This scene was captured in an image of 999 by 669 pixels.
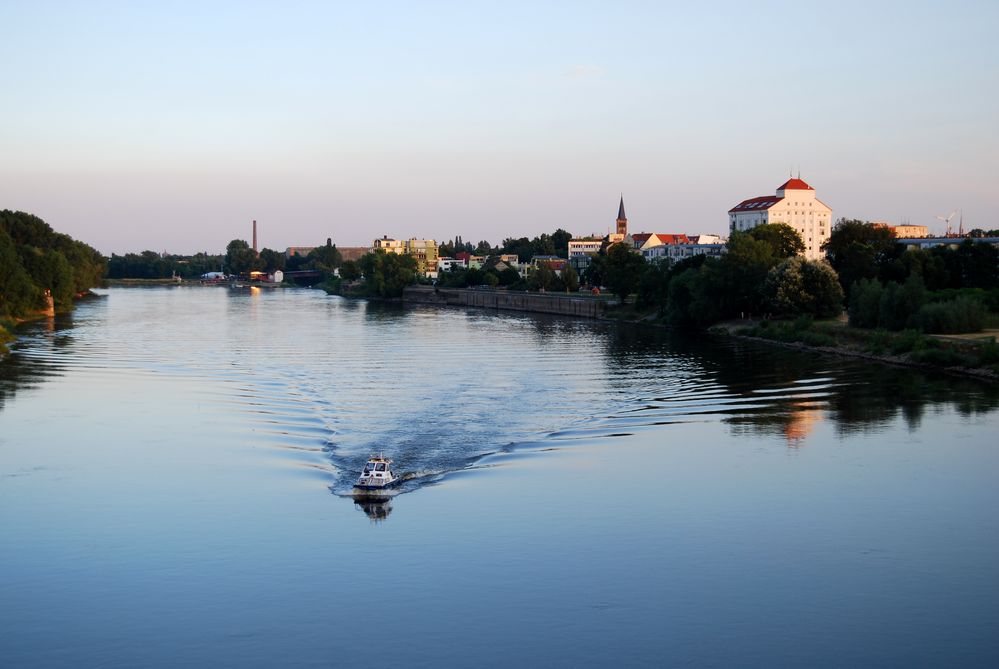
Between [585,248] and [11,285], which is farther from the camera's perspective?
[585,248]

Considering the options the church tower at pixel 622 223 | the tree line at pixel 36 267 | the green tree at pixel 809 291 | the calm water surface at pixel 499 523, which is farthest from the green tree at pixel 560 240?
the calm water surface at pixel 499 523

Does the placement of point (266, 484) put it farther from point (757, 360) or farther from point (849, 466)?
point (757, 360)

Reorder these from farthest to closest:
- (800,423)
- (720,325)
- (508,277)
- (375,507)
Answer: (508,277) < (720,325) < (800,423) < (375,507)

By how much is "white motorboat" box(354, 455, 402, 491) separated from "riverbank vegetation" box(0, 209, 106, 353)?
1455 inches

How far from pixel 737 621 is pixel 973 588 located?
197 inches

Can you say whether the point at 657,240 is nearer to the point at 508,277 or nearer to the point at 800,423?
the point at 508,277

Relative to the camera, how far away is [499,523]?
2167 cm

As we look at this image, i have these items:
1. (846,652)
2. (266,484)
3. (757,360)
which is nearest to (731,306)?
(757,360)

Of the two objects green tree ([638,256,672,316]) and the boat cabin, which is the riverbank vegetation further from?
green tree ([638,256,672,316])

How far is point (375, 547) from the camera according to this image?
2003 cm

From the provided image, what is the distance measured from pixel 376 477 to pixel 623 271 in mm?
73679

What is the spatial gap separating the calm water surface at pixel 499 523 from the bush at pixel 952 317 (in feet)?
35.2

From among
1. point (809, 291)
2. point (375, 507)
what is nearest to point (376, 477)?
point (375, 507)

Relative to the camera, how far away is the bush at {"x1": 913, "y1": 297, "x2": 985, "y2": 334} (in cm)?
5316
